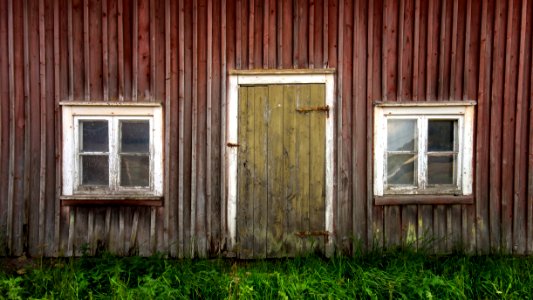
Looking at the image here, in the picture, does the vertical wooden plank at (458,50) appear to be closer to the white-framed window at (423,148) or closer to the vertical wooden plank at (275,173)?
the white-framed window at (423,148)

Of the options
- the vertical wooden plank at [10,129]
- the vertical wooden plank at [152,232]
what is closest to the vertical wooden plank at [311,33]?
the vertical wooden plank at [152,232]

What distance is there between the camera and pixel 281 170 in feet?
15.9

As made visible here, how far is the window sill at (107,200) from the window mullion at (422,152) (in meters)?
3.11

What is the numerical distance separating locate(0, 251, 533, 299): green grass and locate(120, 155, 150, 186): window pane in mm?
875

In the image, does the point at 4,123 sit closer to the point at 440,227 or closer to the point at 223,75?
the point at 223,75

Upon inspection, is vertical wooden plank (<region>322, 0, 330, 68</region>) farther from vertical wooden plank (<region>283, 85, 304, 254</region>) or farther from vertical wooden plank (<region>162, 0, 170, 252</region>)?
vertical wooden plank (<region>162, 0, 170, 252</region>)

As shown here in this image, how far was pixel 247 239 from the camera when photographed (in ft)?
16.1

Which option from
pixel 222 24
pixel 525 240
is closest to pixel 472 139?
pixel 525 240

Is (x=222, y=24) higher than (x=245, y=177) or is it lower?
higher

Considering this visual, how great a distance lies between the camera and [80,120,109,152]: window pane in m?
4.88

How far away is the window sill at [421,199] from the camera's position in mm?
4891

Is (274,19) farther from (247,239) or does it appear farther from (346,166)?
(247,239)

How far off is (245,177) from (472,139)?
2.71m

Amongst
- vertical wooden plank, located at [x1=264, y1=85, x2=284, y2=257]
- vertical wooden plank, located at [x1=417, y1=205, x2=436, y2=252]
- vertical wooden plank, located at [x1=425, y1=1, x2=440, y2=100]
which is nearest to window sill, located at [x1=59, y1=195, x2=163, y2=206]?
vertical wooden plank, located at [x1=264, y1=85, x2=284, y2=257]
